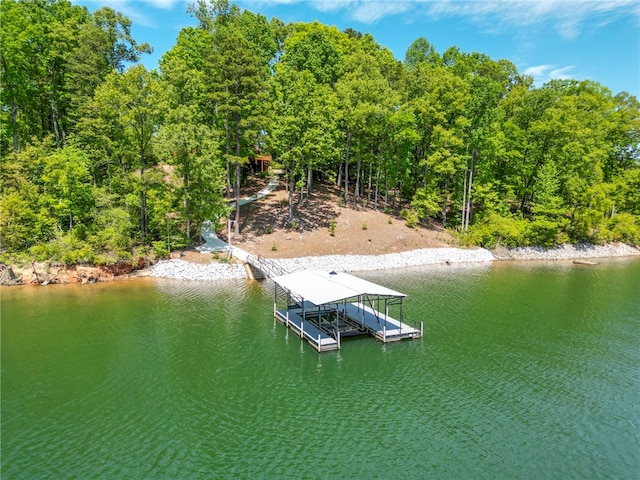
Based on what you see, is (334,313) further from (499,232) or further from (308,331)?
(499,232)

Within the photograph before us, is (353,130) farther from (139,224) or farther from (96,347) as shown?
(96,347)

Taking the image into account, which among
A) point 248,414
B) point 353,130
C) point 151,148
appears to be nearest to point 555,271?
point 353,130

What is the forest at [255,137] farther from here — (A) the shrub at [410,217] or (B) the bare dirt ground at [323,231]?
(B) the bare dirt ground at [323,231]

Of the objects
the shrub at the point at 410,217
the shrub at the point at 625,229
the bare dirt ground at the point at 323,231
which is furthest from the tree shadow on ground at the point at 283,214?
the shrub at the point at 625,229

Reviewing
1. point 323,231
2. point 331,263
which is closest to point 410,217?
point 323,231

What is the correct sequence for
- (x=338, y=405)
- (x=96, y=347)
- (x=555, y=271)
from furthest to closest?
1. (x=555, y=271)
2. (x=96, y=347)
3. (x=338, y=405)
